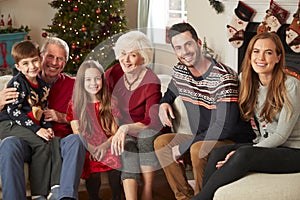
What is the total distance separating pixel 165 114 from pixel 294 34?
6.72 feet

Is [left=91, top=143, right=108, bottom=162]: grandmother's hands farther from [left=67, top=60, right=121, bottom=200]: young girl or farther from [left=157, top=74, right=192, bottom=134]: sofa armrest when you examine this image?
[left=157, top=74, right=192, bottom=134]: sofa armrest

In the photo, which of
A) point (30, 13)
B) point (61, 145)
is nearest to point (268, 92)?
point (61, 145)

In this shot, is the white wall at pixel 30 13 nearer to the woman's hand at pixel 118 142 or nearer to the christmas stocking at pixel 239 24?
the christmas stocking at pixel 239 24

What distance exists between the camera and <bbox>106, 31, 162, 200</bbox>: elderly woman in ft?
9.26

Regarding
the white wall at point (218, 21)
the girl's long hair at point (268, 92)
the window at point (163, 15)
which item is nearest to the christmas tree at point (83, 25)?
the window at point (163, 15)

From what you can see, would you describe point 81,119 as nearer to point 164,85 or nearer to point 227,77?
point 164,85

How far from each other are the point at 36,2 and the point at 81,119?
4061 millimetres

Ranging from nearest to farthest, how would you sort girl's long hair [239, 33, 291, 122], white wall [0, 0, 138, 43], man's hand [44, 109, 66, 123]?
girl's long hair [239, 33, 291, 122] → man's hand [44, 109, 66, 123] → white wall [0, 0, 138, 43]

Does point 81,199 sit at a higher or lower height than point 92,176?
lower

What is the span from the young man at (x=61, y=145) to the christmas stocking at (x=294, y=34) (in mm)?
2197

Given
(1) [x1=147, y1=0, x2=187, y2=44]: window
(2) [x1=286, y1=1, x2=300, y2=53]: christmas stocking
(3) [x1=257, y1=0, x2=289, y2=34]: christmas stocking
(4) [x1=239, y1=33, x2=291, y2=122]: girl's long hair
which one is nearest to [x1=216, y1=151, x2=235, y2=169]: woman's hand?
(4) [x1=239, y1=33, x2=291, y2=122]: girl's long hair

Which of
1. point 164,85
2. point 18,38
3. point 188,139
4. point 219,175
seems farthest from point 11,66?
point 219,175

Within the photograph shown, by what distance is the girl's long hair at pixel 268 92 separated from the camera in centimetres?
264

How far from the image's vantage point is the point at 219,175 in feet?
8.22
